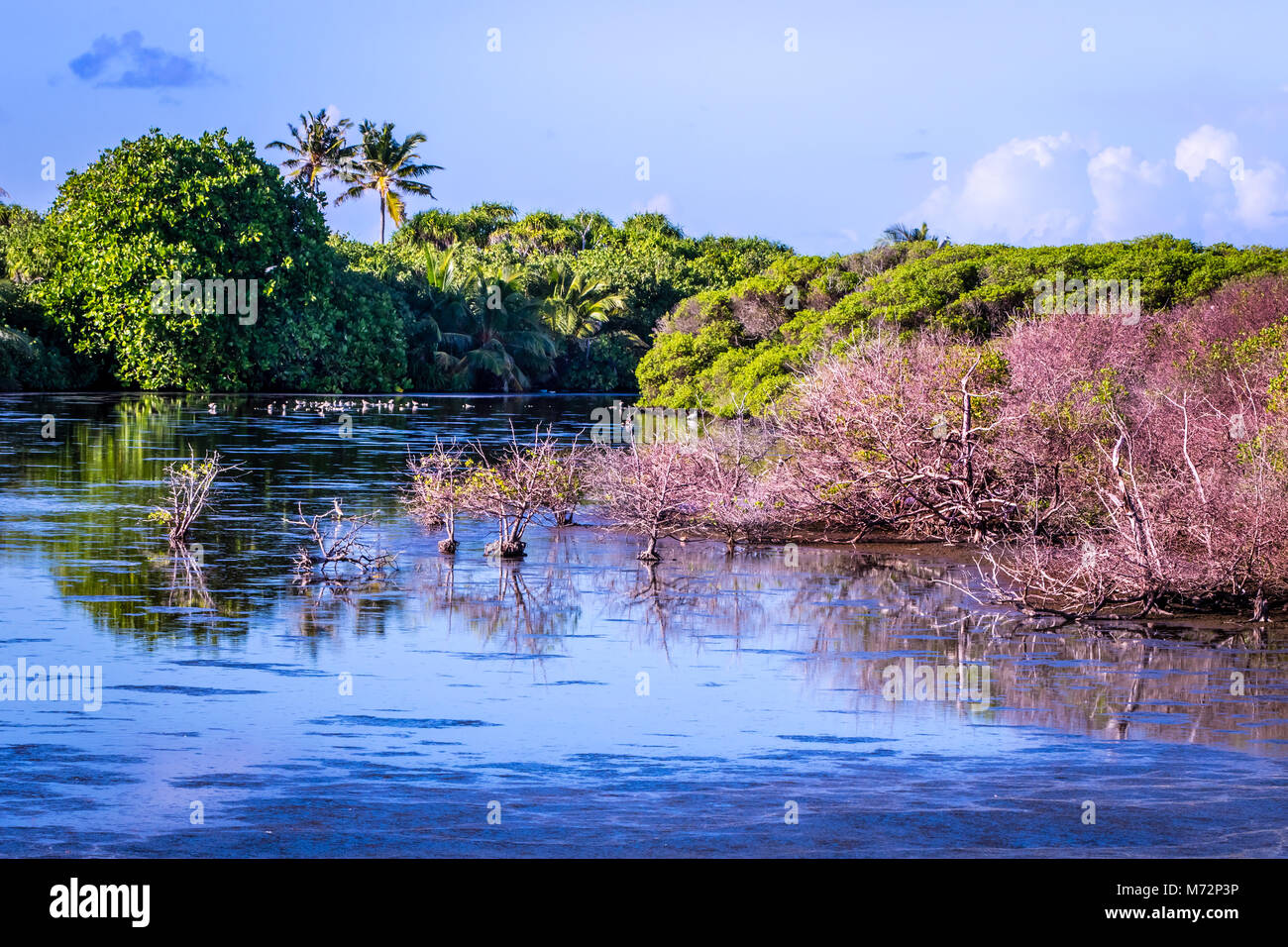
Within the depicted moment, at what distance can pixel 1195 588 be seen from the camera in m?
14.9

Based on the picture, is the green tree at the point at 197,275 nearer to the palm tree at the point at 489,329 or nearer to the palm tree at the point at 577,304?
the palm tree at the point at 489,329

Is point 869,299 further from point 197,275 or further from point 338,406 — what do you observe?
point 197,275

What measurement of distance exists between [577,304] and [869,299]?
44416 millimetres

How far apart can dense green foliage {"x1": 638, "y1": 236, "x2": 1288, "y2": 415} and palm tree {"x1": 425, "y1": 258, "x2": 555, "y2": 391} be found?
23.0 meters

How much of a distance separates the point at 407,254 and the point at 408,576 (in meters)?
68.0

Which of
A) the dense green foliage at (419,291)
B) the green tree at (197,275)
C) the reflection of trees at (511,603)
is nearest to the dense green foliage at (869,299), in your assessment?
the dense green foliage at (419,291)

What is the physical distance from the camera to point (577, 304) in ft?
276

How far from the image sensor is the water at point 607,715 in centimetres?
838

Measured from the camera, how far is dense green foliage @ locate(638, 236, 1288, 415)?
3522 centimetres

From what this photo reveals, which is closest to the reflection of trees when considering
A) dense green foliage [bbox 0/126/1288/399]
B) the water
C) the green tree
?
the water

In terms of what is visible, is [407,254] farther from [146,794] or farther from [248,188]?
[146,794]

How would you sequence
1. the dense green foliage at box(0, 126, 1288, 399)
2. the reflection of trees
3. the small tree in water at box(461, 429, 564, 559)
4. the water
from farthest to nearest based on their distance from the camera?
the dense green foliage at box(0, 126, 1288, 399) → the small tree in water at box(461, 429, 564, 559) → the reflection of trees → the water

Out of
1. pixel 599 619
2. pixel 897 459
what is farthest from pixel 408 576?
pixel 897 459

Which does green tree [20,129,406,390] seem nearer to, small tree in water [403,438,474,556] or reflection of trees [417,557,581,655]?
small tree in water [403,438,474,556]
